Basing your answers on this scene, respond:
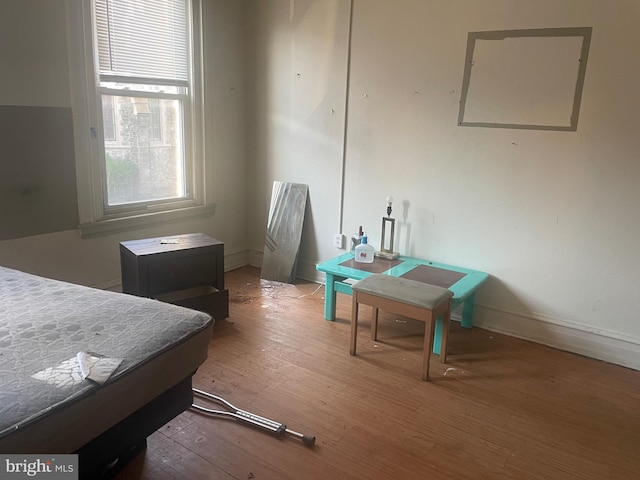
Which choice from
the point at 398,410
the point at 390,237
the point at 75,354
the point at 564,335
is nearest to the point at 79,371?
the point at 75,354

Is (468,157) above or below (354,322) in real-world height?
Answer: above

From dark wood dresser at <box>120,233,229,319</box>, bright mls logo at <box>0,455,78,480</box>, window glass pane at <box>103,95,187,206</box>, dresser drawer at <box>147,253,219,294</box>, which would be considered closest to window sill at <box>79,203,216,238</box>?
window glass pane at <box>103,95,187,206</box>

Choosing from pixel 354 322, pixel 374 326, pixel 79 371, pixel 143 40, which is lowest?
pixel 374 326

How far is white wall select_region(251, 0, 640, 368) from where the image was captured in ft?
9.07

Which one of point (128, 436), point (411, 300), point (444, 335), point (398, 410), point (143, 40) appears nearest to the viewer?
point (128, 436)

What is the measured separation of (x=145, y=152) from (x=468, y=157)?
2194 mm

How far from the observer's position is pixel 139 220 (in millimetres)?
3572

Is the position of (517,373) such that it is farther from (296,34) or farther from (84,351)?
(296,34)

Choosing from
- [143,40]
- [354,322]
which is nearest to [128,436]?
[354,322]

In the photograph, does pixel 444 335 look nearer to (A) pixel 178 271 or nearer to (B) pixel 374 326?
(B) pixel 374 326

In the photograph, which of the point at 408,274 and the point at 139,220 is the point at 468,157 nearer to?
the point at 408,274

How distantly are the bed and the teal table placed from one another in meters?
1.40

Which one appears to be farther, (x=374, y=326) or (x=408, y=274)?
(x=408, y=274)

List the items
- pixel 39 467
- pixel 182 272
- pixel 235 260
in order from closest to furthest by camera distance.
A: pixel 39 467 → pixel 182 272 → pixel 235 260
